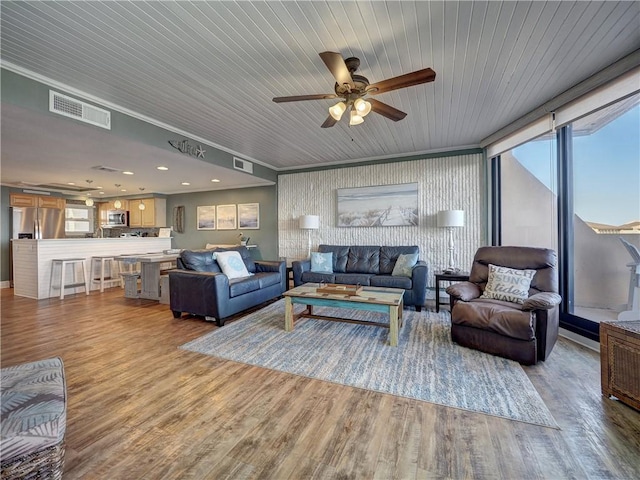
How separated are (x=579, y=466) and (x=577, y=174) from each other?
115 inches

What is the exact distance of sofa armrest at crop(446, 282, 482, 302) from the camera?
2841 millimetres

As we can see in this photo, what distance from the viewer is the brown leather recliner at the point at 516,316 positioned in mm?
2354

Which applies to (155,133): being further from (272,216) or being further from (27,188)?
(27,188)

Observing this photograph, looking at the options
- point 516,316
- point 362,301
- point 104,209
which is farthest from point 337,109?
point 104,209

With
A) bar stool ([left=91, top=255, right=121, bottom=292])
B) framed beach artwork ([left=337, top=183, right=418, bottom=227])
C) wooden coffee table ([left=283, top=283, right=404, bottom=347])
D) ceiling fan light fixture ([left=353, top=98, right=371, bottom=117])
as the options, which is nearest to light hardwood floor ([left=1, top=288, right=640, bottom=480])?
wooden coffee table ([left=283, top=283, right=404, bottom=347])

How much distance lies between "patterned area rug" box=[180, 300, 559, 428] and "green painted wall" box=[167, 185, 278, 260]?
3045 mm

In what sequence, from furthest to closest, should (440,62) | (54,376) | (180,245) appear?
(180,245), (440,62), (54,376)

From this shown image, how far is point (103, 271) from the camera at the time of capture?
571cm

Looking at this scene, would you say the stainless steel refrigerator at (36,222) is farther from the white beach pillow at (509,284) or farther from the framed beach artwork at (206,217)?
the white beach pillow at (509,284)

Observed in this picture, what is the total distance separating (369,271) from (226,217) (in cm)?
409

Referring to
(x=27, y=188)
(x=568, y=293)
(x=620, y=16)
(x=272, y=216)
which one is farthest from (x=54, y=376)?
(x=27, y=188)

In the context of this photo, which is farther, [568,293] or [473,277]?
[473,277]

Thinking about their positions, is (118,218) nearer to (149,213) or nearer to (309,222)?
(149,213)

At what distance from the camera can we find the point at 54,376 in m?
1.32
